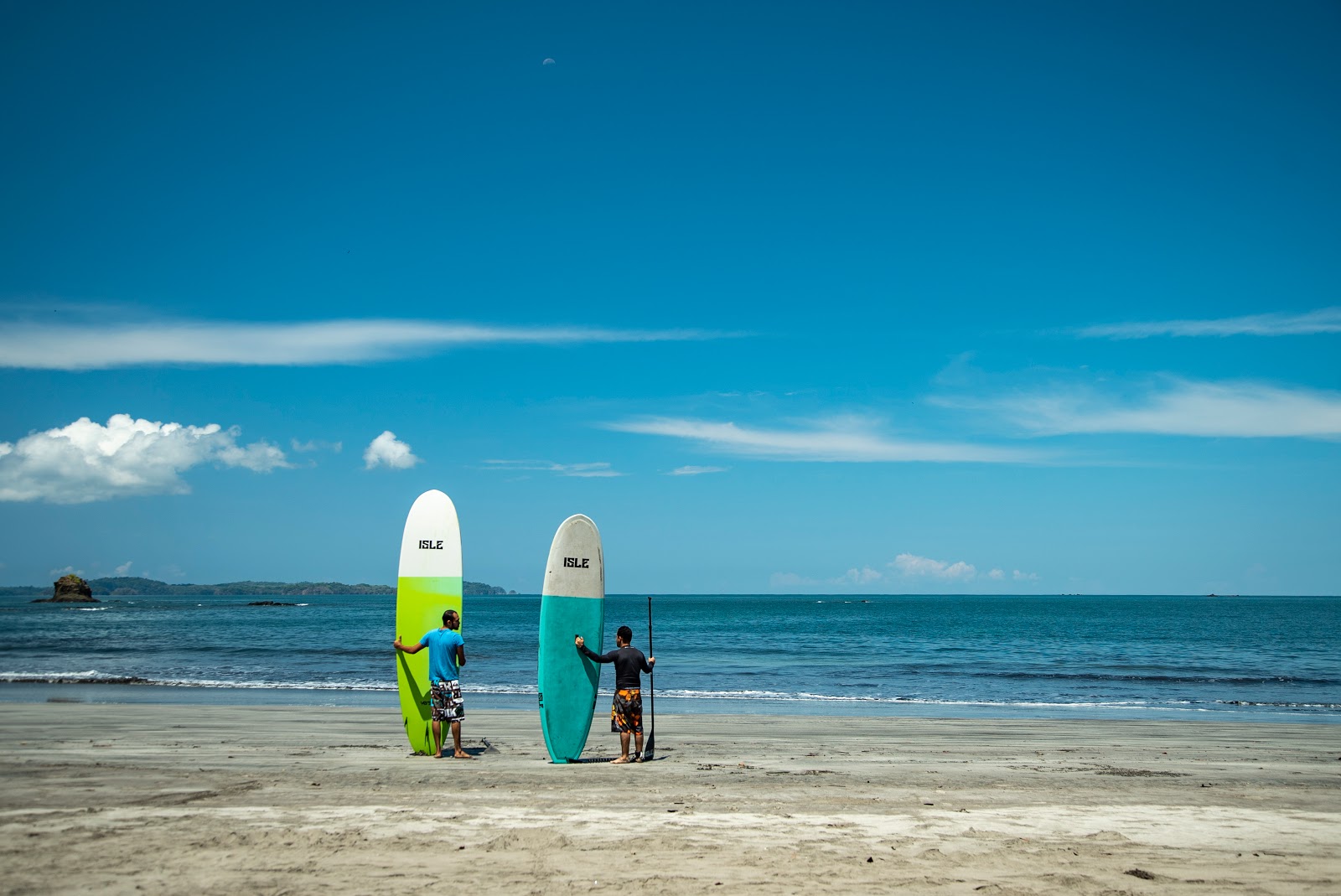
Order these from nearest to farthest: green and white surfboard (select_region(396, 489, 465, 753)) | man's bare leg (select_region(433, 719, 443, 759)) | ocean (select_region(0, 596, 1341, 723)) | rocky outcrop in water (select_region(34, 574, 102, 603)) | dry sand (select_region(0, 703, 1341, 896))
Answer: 1. dry sand (select_region(0, 703, 1341, 896))
2. man's bare leg (select_region(433, 719, 443, 759))
3. green and white surfboard (select_region(396, 489, 465, 753))
4. ocean (select_region(0, 596, 1341, 723))
5. rocky outcrop in water (select_region(34, 574, 102, 603))

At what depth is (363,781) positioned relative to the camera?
7672mm

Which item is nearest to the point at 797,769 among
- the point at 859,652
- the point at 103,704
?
the point at 103,704

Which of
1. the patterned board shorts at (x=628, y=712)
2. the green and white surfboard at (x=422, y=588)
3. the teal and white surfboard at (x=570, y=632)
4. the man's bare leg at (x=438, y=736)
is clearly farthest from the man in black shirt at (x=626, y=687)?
the green and white surfboard at (x=422, y=588)

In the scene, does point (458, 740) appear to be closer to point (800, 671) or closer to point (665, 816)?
point (665, 816)

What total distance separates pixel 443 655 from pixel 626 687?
6.10 feet

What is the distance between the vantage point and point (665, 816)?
20.8ft

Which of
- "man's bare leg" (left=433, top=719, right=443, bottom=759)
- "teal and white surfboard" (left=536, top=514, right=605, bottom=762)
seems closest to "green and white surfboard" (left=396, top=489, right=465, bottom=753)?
"man's bare leg" (left=433, top=719, right=443, bottom=759)

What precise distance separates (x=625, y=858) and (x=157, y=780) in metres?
4.66

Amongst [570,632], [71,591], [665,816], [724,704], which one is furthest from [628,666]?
[71,591]

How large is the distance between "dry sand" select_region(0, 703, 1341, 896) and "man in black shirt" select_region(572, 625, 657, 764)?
37 cm

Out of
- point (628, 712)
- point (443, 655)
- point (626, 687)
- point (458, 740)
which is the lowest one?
point (458, 740)

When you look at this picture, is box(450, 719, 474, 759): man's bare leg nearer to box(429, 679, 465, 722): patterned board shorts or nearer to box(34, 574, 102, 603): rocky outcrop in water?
box(429, 679, 465, 722): patterned board shorts

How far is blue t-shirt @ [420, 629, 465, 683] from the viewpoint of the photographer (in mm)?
8898

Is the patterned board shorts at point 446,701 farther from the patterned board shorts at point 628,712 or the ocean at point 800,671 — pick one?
the patterned board shorts at point 628,712
